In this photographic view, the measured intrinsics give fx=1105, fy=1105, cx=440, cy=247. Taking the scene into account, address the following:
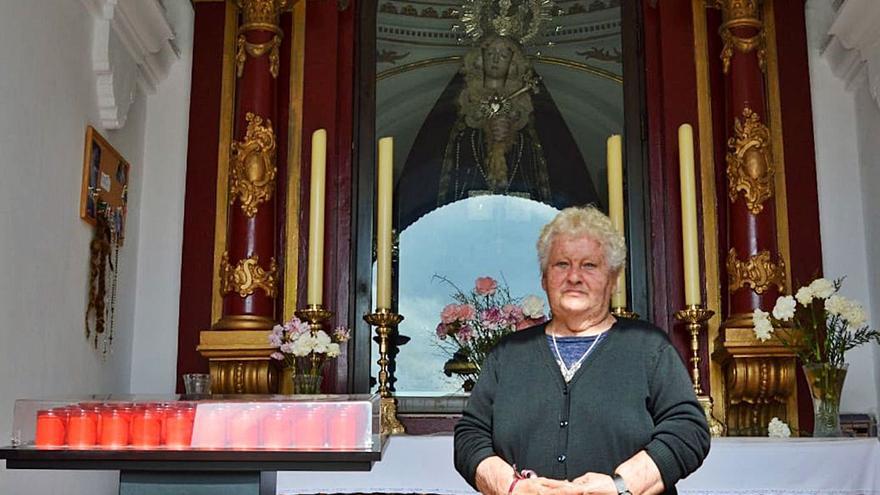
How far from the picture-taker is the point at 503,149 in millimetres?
4312

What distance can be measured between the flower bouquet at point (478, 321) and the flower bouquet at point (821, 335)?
30.7 inches

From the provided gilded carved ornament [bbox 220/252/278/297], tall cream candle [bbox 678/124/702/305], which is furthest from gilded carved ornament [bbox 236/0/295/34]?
tall cream candle [bbox 678/124/702/305]

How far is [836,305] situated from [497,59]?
65.4 inches

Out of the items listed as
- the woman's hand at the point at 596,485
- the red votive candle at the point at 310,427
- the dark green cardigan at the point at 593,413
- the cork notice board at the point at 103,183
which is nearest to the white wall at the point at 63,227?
the cork notice board at the point at 103,183

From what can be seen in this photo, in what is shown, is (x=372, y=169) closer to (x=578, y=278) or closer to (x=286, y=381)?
(x=286, y=381)

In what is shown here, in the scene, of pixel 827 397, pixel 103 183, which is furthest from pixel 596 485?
pixel 103 183

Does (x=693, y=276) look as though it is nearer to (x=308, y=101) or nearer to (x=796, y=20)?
(x=796, y=20)

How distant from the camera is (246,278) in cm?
404

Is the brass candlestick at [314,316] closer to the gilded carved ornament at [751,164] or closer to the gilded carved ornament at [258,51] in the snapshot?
→ the gilded carved ornament at [258,51]

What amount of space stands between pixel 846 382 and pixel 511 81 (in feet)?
5.63

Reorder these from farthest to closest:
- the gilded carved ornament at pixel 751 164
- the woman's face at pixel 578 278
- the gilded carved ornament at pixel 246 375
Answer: the gilded carved ornament at pixel 751 164, the gilded carved ornament at pixel 246 375, the woman's face at pixel 578 278

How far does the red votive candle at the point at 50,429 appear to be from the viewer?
7.44 ft

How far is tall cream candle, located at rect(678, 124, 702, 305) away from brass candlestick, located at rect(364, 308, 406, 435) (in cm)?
100

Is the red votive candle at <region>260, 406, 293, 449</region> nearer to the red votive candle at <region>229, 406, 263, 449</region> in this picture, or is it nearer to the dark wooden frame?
the red votive candle at <region>229, 406, 263, 449</region>
